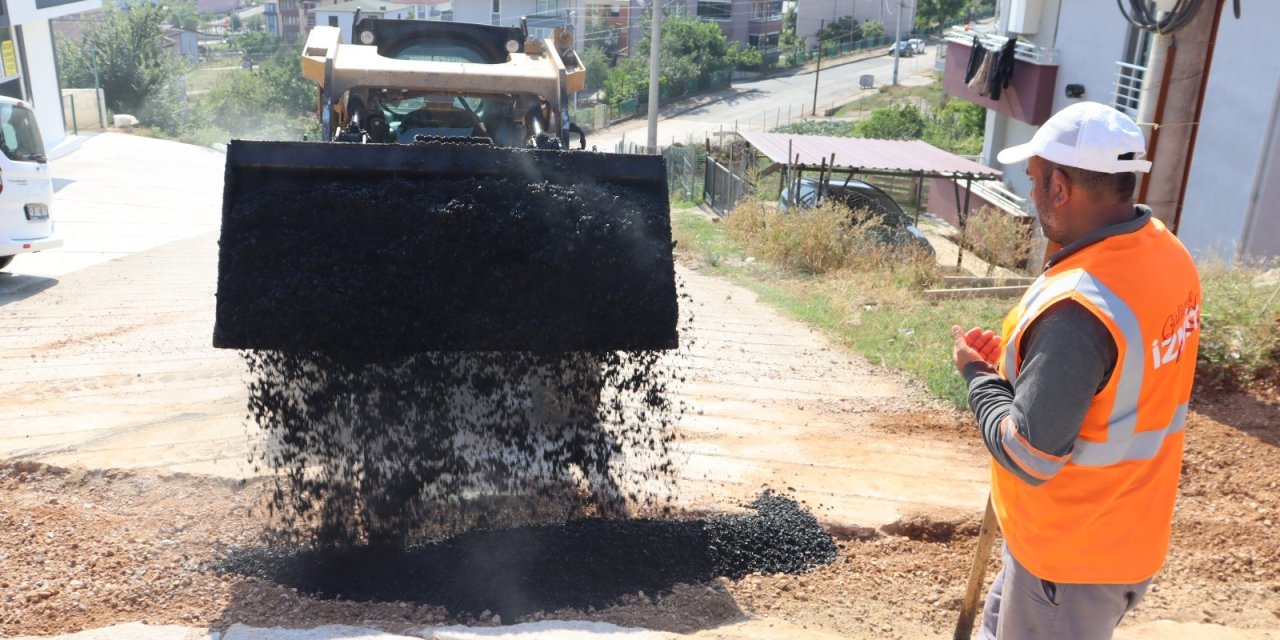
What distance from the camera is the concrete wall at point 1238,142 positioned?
1196 centimetres

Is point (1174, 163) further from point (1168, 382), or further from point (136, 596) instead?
point (136, 596)

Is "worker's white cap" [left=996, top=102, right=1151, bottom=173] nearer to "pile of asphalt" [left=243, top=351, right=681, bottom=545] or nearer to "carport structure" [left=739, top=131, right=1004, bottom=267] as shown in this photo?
"pile of asphalt" [left=243, top=351, right=681, bottom=545]

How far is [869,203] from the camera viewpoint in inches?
563

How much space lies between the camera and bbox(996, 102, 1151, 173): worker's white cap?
2.41 metres

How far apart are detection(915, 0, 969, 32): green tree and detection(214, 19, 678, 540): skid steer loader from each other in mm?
67778

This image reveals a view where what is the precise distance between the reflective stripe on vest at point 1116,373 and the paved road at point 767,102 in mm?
36674

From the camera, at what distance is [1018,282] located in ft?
33.4

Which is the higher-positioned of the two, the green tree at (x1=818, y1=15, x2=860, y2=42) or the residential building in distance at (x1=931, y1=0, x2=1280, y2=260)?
the residential building in distance at (x1=931, y1=0, x2=1280, y2=260)

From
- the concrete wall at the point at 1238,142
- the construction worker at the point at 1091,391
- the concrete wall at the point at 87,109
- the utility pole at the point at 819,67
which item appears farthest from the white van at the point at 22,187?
the utility pole at the point at 819,67

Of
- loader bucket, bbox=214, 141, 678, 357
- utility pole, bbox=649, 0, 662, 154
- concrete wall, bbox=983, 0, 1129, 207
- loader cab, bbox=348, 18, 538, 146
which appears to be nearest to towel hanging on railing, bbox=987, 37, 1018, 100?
concrete wall, bbox=983, 0, 1129, 207

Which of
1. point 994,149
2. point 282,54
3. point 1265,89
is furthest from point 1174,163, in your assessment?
point 282,54

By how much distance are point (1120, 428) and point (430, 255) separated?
2.63 m

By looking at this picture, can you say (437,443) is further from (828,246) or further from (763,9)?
(763,9)

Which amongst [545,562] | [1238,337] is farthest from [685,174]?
[545,562]
